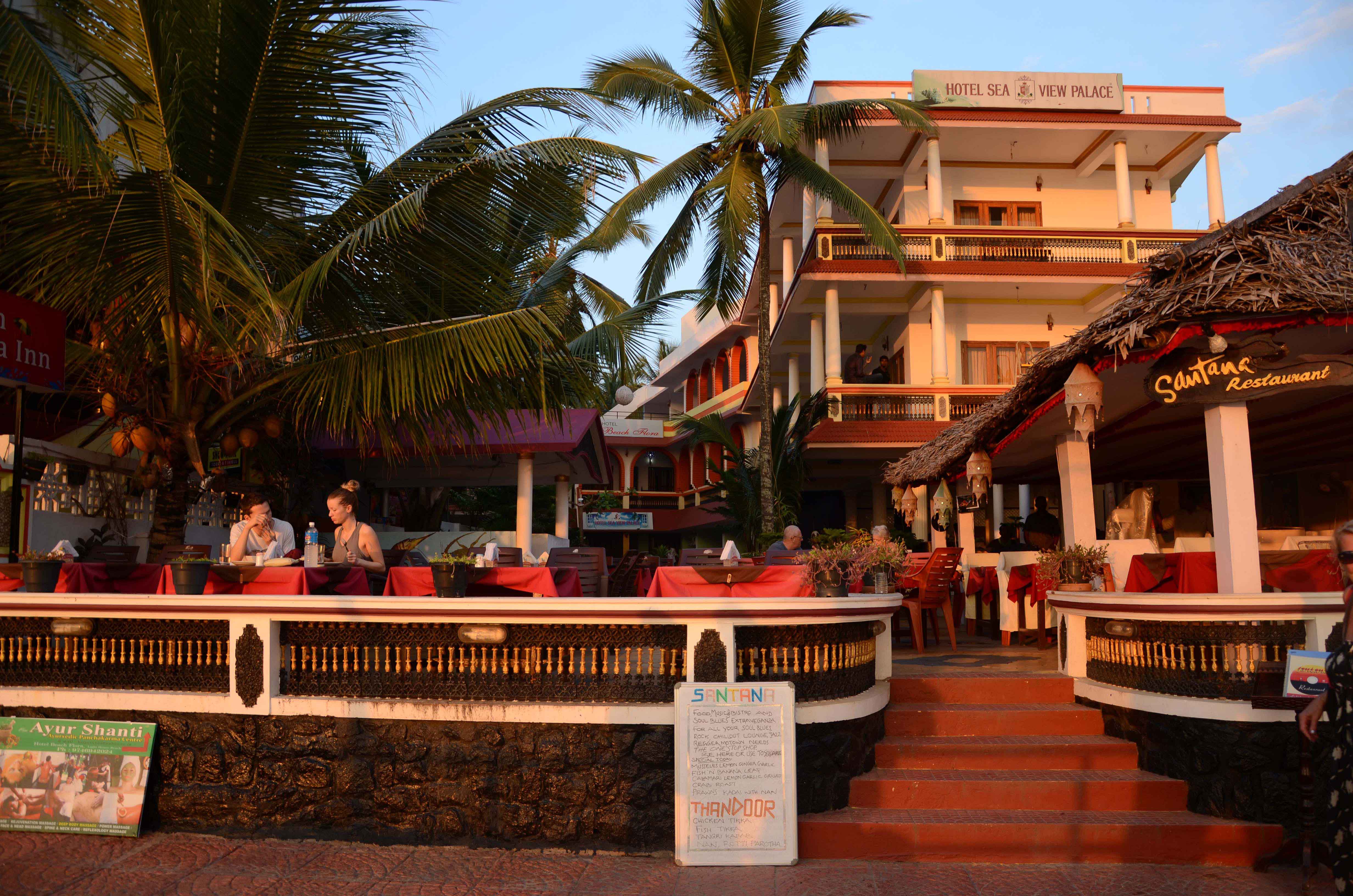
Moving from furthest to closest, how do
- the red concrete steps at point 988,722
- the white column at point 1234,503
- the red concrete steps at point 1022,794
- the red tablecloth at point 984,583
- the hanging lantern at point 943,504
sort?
1. the hanging lantern at point 943,504
2. the red tablecloth at point 984,583
3. the red concrete steps at point 988,722
4. the white column at point 1234,503
5. the red concrete steps at point 1022,794

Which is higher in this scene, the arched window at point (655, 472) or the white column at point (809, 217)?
the white column at point (809, 217)

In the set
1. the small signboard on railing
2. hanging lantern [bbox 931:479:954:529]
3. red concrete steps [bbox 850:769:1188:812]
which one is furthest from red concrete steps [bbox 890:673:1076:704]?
hanging lantern [bbox 931:479:954:529]

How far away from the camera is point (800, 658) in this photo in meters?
5.91

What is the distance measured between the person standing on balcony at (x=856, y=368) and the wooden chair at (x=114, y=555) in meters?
14.6

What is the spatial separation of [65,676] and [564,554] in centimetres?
412

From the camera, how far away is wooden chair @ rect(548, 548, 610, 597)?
8.59 m

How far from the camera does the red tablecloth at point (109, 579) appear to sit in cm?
657

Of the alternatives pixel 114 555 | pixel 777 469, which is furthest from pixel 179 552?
pixel 777 469

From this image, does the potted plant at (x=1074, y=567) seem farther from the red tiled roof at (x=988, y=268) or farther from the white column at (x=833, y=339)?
the red tiled roof at (x=988, y=268)

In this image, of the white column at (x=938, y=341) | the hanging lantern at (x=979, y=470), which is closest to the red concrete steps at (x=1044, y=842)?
the hanging lantern at (x=979, y=470)

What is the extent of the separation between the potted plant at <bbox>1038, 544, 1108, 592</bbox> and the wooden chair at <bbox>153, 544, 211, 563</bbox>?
6796 mm

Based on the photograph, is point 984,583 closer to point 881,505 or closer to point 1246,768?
point 1246,768

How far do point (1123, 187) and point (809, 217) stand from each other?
6.56m

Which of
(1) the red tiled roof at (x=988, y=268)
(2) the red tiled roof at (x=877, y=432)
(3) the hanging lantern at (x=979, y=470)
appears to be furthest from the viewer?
(1) the red tiled roof at (x=988, y=268)
